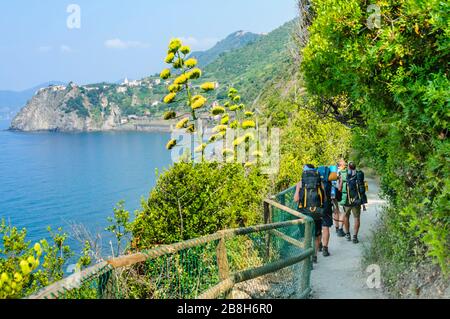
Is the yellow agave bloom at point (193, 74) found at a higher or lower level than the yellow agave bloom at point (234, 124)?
higher

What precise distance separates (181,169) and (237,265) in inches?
147

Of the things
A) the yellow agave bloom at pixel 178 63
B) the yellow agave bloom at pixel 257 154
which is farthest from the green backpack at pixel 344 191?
the yellow agave bloom at pixel 178 63

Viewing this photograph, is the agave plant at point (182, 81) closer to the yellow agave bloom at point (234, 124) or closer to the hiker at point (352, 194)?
the hiker at point (352, 194)

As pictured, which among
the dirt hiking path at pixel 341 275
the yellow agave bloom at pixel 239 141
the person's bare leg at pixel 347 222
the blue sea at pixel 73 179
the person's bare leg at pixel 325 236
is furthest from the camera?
the blue sea at pixel 73 179

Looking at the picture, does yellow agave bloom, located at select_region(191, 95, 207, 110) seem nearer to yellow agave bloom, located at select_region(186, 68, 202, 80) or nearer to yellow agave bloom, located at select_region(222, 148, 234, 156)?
yellow agave bloom, located at select_region(186, 68, 202, 80)

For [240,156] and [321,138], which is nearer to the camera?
[240,156]

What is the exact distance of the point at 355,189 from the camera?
32.2 feet

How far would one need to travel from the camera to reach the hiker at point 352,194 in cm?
979

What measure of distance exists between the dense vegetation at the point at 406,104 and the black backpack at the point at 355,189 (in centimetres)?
162

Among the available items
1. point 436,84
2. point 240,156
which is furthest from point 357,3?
point 240,156

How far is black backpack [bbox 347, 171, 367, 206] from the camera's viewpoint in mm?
9789
